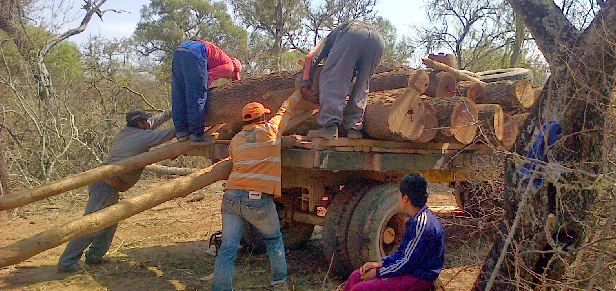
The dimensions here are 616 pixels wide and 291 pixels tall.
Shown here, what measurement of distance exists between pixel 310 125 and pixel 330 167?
1266mm

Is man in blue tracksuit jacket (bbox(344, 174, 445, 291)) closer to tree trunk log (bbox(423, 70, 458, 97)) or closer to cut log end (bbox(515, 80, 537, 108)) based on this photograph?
tree trunk log (bbox(423, 70, 458, 97))

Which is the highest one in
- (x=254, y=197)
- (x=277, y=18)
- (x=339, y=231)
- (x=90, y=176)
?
(x=277, y=18)

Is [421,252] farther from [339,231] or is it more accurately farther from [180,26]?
[180,26]

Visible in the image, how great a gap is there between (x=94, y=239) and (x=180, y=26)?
83.6 ft

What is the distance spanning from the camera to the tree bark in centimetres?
299

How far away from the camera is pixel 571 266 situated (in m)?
3.04

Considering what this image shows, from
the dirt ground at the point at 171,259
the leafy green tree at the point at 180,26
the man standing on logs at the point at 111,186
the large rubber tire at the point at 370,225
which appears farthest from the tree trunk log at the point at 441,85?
the leafy green tree at the point at 180,26

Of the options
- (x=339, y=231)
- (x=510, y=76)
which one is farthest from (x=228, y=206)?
(x=510, y=76)

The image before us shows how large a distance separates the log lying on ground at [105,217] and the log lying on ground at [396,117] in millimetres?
1403

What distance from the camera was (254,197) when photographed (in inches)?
167

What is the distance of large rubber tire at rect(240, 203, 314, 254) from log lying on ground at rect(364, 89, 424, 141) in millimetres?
2012

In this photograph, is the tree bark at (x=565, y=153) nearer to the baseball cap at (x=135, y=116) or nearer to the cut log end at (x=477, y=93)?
the cut log end at (x=477, y=93)

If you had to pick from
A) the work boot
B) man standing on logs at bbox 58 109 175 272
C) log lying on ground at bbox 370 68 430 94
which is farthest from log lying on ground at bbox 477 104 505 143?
man standing on logs at bbox 58 109 175 272

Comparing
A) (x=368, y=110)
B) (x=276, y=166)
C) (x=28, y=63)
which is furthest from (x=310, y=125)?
(x=28, y=63)
